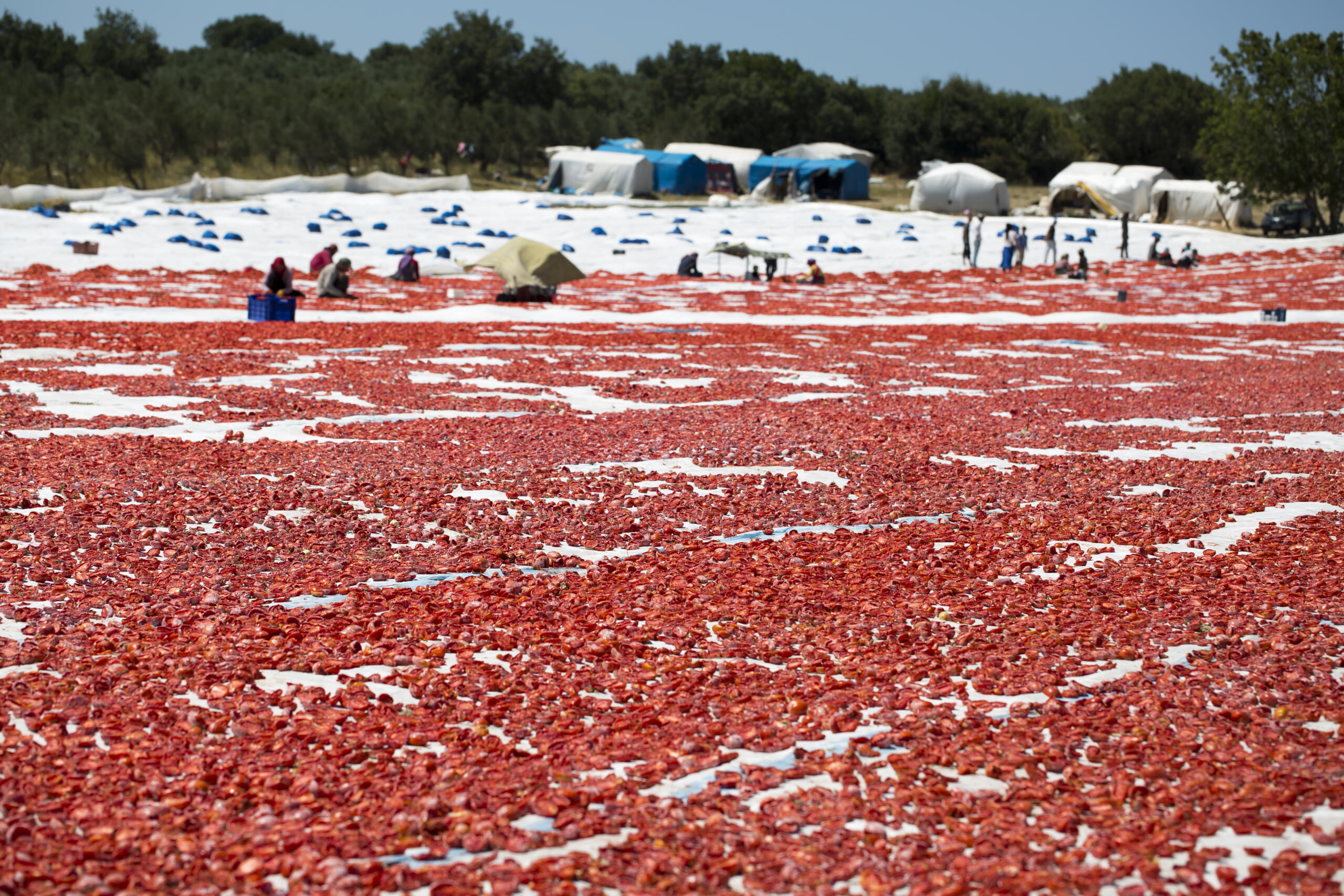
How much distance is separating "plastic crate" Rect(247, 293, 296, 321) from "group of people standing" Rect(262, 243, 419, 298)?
0.27 metres

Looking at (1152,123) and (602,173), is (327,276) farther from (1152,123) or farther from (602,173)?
(1152,123)

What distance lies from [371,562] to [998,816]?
13.2ft

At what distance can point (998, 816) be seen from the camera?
3.87 meters

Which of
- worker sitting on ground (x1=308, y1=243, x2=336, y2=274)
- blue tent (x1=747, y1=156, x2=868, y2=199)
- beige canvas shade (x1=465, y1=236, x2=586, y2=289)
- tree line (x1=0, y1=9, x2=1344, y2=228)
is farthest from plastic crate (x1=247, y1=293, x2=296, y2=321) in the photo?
blue tent (x1=747, y1=156, x2=868, y2=199)

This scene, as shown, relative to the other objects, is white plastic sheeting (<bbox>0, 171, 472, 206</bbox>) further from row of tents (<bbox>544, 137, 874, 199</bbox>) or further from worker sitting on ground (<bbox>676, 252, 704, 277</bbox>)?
worker sitting on ground (<bbox>676, 252, 704, 277</bbox>)

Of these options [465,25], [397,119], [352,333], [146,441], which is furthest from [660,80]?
[146,441]

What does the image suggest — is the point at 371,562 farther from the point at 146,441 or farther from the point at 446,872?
the point at 146,441

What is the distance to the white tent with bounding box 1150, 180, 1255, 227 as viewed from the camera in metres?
55.9

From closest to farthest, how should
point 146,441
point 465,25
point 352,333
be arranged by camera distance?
point 146,441, point 352,333, point 465,25

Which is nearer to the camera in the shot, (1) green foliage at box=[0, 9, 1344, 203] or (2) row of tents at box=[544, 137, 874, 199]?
(1) green foliage at box=[0, 9, 1344, 203]

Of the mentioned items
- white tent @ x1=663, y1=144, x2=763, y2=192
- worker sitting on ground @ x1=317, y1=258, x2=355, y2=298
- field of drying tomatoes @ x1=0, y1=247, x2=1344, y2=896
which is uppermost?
white tent @ x1=663, y1=144, x2=763, y2=192

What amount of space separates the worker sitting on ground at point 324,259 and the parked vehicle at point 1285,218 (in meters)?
44.6

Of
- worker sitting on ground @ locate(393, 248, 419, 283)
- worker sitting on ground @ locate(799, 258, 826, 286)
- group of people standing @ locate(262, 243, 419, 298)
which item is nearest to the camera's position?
group of people standing @ locate(262, 243, 419, 298)

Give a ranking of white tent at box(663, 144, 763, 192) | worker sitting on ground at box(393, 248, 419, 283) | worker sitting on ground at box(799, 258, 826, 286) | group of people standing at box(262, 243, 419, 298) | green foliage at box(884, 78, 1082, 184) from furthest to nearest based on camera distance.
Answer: green foliage at box(884, 78, 1082, 184), white tent at box(663, 144, 763, 192), worker sitting on ground at box(799, 258, 826, 286), worker sitting on ground at box(393, 248, 419, 283), group of people standing at box(262, 243, 419, 298)
